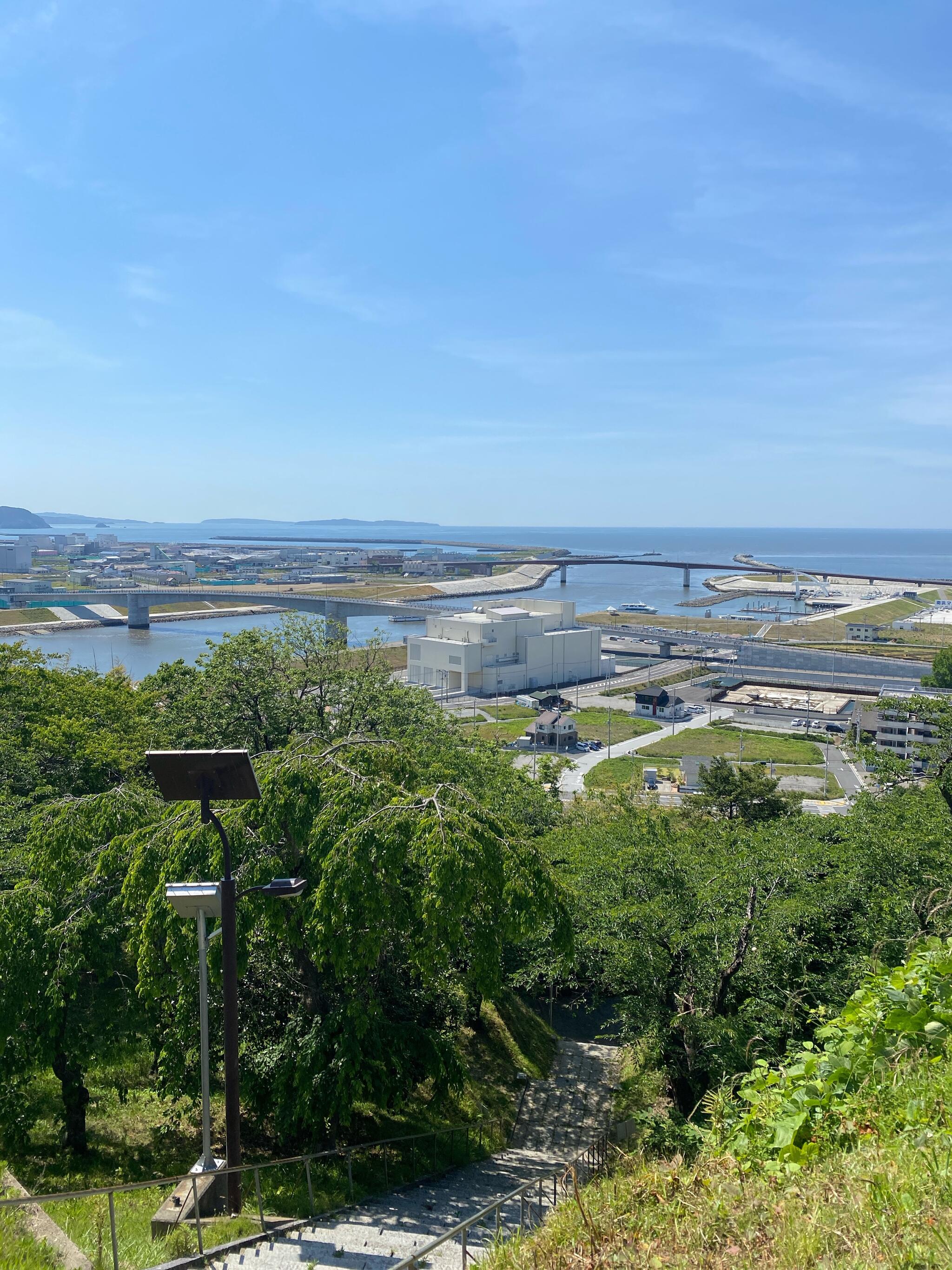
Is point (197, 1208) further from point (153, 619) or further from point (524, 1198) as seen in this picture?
point (153, 619)

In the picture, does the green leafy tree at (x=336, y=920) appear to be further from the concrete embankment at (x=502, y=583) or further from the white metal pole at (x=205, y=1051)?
the concrete embankment at (x=502, y=583)

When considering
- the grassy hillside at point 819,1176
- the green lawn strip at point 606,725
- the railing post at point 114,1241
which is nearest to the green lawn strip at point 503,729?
the green lawn strip at point 606,725

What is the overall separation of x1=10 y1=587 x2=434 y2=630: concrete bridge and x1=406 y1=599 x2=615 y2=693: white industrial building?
18.8m

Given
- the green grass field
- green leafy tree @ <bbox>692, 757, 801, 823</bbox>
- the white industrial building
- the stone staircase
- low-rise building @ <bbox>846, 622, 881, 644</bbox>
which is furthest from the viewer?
low-rise building @ <bbox>846, 622, 881, 644</bbox>

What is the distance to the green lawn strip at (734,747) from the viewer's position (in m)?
36.3

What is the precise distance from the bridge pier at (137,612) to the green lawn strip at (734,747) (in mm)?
52399

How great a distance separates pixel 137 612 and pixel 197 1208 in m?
75.6

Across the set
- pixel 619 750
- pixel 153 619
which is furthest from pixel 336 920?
pixel 153 619

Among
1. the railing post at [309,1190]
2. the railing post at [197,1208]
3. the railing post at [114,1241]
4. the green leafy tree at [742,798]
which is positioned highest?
the railing post at [114,1241]

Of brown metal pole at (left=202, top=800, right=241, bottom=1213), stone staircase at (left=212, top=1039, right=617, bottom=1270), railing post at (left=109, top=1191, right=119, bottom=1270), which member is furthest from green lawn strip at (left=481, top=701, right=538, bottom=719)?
railing post at (left=109, top=1191, right=119, bottom=1270)

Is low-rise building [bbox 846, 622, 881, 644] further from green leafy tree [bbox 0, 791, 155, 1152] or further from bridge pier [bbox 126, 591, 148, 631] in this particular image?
green leafy tree [bbox 0, 791, 155, 1152]

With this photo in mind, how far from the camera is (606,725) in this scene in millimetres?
42844

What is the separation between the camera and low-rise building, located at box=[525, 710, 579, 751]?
124ft

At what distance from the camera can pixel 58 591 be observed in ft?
282
